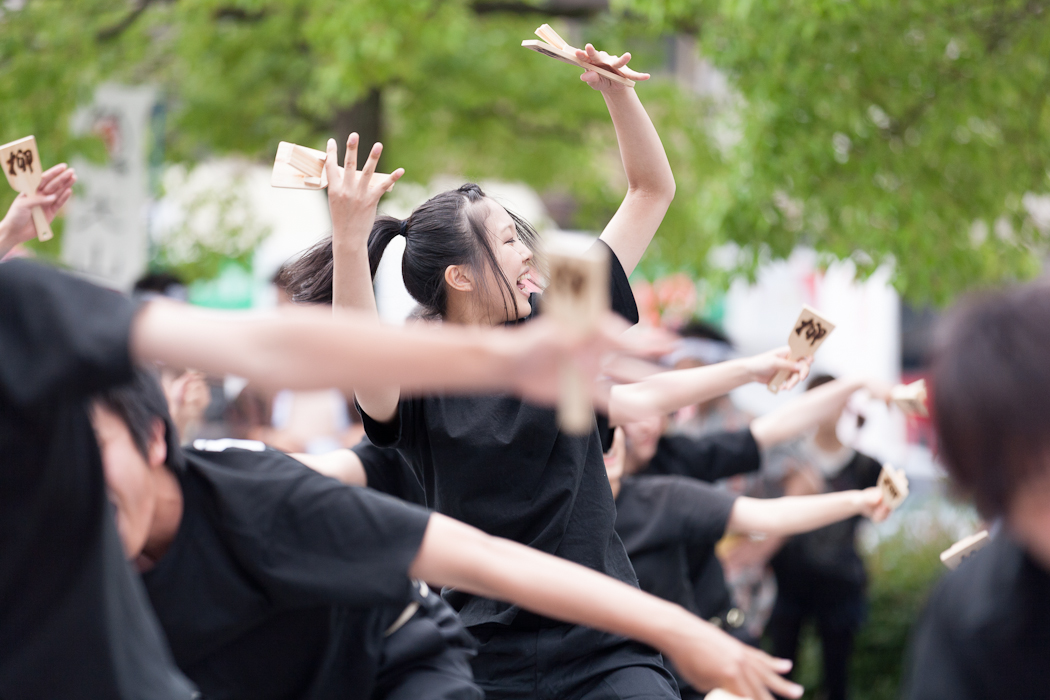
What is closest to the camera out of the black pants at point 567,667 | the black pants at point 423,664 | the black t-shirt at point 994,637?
the black t-shirt at point 994,637

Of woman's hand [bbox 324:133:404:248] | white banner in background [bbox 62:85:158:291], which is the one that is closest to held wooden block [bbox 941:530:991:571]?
woman's hand [bbox 324:133:404:248]

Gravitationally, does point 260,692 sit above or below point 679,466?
above

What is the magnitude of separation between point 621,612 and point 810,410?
7.77ft

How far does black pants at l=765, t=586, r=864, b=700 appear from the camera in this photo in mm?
5707

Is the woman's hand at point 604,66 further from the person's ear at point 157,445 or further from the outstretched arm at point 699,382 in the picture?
the person's ear at point 157,445

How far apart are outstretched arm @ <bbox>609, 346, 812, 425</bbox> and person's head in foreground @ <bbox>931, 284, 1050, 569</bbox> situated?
4.22 ft

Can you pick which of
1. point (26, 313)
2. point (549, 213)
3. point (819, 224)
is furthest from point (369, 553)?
point (549, 213)

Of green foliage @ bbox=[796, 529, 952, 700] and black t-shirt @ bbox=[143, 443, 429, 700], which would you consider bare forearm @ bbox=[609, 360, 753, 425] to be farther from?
green foliage @ bbox=[796, 529, 952, 700]

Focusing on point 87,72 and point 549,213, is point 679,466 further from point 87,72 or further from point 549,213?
point 549,213

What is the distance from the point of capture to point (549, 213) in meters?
14.8

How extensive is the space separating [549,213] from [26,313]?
1352cm

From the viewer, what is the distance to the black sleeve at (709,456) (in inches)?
164

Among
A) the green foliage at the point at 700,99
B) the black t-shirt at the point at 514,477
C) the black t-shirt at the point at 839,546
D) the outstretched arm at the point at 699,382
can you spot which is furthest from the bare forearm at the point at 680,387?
the black t-shirt at the point at 839,546

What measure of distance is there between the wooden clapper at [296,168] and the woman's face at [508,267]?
18.4 inches
